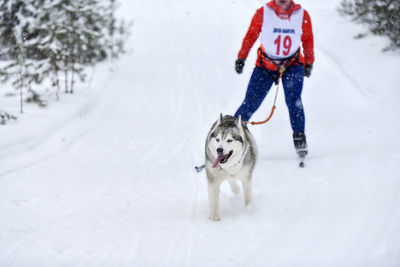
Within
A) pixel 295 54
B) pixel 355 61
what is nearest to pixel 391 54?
pixel 355 61

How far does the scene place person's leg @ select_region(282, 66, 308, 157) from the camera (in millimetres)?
3986

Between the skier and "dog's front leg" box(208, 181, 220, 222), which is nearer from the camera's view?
"dog's front leg" box(208, 181, 220, 222)

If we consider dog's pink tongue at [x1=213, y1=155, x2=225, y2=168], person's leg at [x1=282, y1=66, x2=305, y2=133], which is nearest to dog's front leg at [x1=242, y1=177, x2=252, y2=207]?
dog's pink tongue at [x1=213, y1=155, x2=225, y2=168]

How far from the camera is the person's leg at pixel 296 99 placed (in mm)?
3986

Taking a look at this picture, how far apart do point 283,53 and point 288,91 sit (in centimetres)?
44

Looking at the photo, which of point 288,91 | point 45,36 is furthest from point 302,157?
point 45,36

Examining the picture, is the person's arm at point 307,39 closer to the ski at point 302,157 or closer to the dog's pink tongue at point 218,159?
the ski at point 302,157

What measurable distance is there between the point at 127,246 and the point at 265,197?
1.48m

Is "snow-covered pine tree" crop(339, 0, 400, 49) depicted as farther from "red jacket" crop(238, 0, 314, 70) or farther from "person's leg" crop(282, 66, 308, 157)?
"person's leg" crop(282, 66, 308, 157)

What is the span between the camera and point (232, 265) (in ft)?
8.14

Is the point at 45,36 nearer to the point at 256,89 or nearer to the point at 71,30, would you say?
the point at 71,30

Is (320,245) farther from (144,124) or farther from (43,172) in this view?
Result: (144,124)

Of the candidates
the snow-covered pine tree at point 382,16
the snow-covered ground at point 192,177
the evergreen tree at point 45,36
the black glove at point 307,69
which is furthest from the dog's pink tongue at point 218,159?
the snow-covered pine tree at point 382,16

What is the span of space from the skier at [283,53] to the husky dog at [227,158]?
3.30ft
